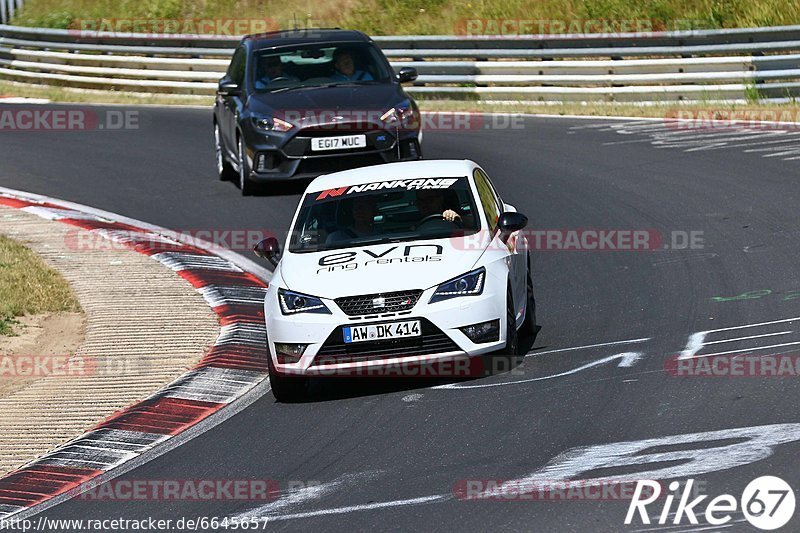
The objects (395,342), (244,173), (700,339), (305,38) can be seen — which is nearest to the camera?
(395,342)

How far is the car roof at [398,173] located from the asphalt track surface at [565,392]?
4.48 feet

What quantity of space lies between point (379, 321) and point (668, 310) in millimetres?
2822

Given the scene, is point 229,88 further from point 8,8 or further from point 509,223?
point 8,8

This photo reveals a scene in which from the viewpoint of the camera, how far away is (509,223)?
31.8 feet

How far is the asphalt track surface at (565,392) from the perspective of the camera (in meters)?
6.91

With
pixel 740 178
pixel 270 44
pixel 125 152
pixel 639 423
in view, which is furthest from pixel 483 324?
pixel 125 152

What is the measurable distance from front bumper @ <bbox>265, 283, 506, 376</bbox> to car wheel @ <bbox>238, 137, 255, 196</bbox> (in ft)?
24.9

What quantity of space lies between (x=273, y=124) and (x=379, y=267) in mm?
7176

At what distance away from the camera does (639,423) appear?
25.6 feet

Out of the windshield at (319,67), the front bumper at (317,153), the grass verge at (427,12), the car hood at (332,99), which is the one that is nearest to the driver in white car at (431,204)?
the front bumper at (317,153)

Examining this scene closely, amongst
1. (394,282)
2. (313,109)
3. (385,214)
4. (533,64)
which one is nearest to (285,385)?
(394,282)

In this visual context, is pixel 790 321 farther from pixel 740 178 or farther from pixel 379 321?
pixel 740 178

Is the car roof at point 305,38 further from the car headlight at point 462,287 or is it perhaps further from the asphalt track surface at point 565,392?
the car headlight at point 462,287

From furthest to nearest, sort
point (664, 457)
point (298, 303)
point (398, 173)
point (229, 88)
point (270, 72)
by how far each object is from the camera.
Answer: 1. point (270, 72)
2. point (229, 88)
3. point (398, 173)
4. point (298, 303)
5. point (664, 457)
